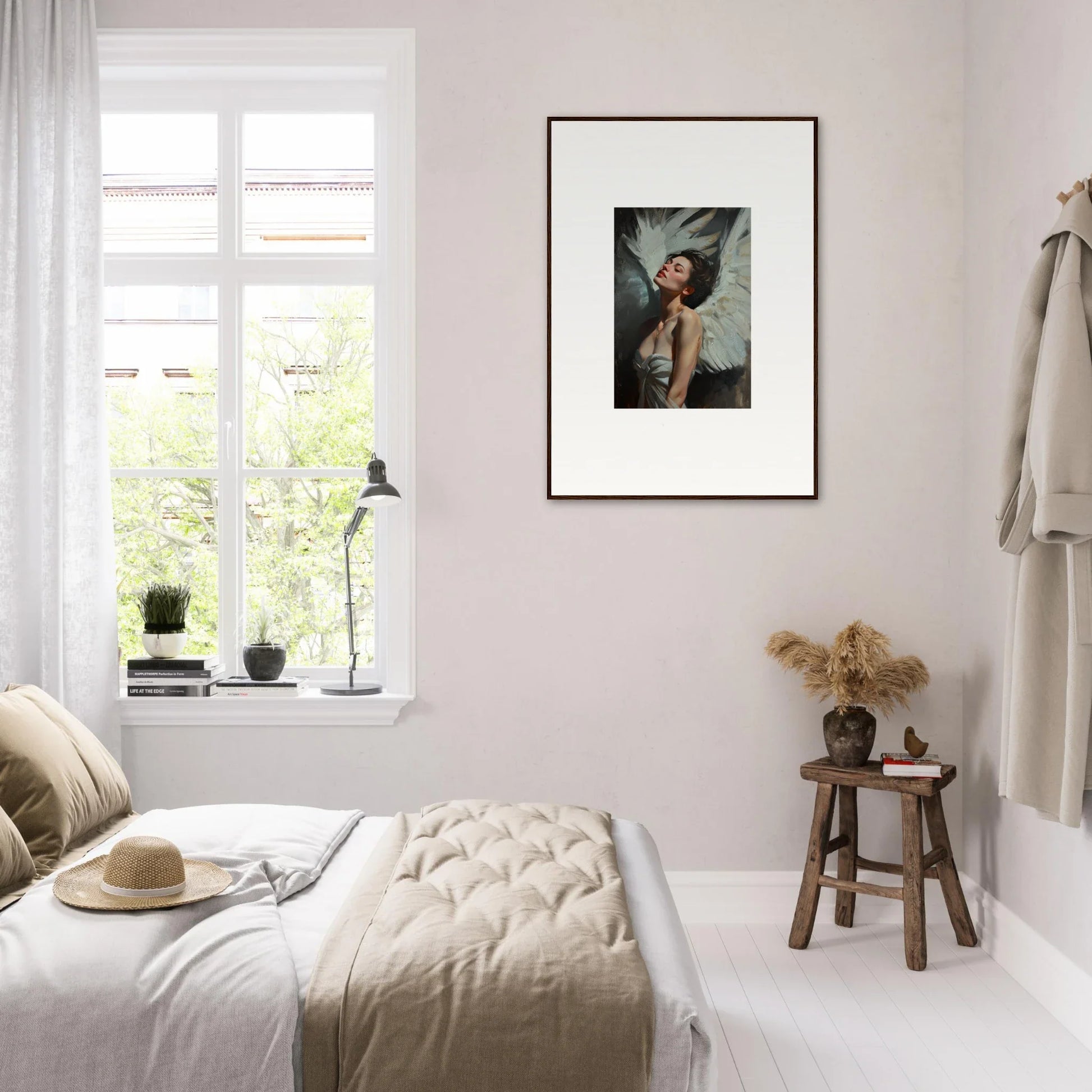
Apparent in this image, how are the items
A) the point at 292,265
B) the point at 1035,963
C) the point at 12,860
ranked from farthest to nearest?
1. the point at 292,265
2. the point at 1035,963
3. the point at 12,860

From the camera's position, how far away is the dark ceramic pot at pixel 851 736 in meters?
2.82

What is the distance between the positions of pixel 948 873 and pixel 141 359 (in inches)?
115

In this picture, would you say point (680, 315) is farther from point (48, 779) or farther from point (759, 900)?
point (48, 779)

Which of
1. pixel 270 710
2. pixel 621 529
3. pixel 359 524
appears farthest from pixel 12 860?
pixel 621 529

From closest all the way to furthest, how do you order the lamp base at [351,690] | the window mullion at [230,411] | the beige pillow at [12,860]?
1. the beige pillow at [12,860]
2. the lamp base at [351,690]
3. the window mullion at [230,411]

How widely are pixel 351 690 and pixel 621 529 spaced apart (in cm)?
97

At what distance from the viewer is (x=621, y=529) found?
3.08 m

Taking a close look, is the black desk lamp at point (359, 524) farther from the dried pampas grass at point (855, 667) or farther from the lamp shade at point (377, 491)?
the dried pampas grass at point (855, 667)

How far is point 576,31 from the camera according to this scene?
304 centimetres

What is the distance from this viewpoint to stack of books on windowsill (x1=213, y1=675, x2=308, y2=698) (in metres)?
3.05

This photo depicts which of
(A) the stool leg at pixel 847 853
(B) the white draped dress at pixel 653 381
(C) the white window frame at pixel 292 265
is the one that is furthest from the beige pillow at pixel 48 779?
(A) the stool leg at pixel 847 853

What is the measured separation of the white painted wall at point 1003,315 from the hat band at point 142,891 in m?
1.96

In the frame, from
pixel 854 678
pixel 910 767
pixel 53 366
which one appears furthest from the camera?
pixel 53 366

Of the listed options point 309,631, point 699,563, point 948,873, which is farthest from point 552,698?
point 948,873
